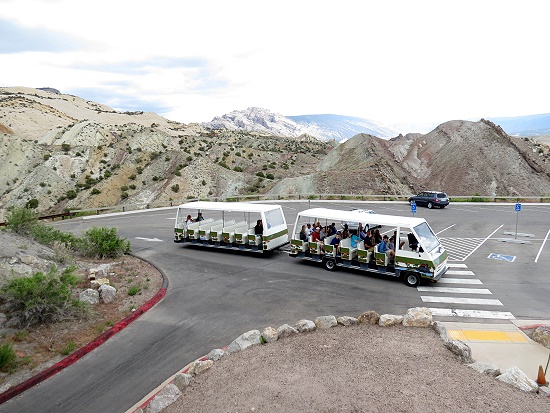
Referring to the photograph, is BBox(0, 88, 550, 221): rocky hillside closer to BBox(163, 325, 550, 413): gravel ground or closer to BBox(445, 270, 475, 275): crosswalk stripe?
BBox(445, 270, 475, 275): crosswalk stripe

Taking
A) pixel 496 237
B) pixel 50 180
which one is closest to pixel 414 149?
pixel 496 237

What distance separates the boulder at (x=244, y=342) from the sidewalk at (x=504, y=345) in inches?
193

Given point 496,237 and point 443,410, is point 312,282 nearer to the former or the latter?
point 443,410

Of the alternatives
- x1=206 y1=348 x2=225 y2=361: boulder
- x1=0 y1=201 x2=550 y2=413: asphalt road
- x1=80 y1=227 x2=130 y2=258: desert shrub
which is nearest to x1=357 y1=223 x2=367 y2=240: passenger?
x1=0 y1=201 x2=550 y2=413: asphalt road

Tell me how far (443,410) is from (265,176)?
163 ft

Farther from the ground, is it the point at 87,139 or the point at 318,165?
the point at 87,139

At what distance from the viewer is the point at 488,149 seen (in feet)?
172

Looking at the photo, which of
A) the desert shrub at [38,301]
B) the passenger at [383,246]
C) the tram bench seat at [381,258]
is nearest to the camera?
the desert shrub at [38,301]

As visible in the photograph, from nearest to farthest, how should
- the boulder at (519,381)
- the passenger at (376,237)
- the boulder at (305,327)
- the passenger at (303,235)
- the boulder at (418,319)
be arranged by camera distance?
the boulder at (519,381)
the boulder at (305,327)
the boulder at (418,319)
the passenger at (376,237)
the passenger at (303,235)

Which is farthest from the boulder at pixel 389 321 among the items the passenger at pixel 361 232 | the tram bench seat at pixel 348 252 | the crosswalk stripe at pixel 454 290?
the passenger at pixel 361 232

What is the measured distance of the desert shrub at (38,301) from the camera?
10862mm

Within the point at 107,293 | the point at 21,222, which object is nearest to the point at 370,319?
the point at 107,293

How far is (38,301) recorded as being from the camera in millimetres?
10922

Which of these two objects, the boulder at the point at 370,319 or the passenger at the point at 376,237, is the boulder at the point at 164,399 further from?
the passenger at the point at 376,237
